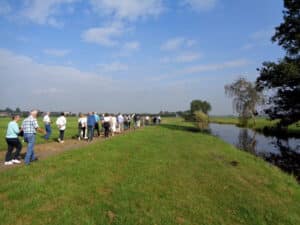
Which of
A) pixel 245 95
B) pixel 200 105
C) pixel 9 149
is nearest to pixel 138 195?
pixel 9 149

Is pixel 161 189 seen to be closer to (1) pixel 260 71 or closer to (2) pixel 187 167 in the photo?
(2) pixel 187 167

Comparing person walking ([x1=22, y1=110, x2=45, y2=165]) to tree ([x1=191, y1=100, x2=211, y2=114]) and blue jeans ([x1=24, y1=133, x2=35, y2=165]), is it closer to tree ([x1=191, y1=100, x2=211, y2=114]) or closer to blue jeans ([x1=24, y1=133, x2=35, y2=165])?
blue jeans ([x1=24, y1=133, x2=35, y2=165])

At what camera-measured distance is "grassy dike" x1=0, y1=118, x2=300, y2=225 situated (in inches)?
235

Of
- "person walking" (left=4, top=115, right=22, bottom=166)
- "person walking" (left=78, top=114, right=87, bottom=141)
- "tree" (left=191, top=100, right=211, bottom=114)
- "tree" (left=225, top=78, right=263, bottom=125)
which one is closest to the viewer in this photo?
"person walking" (left=4, top=115, right=22, bottom=166)

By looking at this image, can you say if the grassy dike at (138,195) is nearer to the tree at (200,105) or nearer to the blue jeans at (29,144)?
the blue jeans at (29,144)

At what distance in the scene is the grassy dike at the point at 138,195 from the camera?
5.97 metres

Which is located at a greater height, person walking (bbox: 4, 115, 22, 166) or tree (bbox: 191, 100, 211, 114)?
tree (bbox: 191, 100, 211, 114)

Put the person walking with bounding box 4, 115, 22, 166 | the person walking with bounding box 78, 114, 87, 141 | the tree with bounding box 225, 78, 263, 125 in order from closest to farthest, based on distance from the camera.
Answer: the person walking with bounding box 4, 115, 22, 166, the person walking with bounding box 78, 114, 87, 141, the tree with bounding box 225, 78, 263, 125

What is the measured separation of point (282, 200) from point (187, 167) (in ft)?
12.9

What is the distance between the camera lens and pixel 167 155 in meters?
14.1

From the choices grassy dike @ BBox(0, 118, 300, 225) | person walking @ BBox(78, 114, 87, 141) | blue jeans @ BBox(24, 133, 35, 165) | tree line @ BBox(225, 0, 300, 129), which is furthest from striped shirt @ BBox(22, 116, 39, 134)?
tree line @ BBox(225, 0, 300, 129)

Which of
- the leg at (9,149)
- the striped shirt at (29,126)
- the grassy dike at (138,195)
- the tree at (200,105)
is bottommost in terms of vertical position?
the grassy dike at (138,195)

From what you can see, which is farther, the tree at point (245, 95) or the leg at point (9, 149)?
the tree at point (245, 95)

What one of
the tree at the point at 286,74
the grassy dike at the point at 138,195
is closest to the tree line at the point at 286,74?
the tree at the point at 286,74
